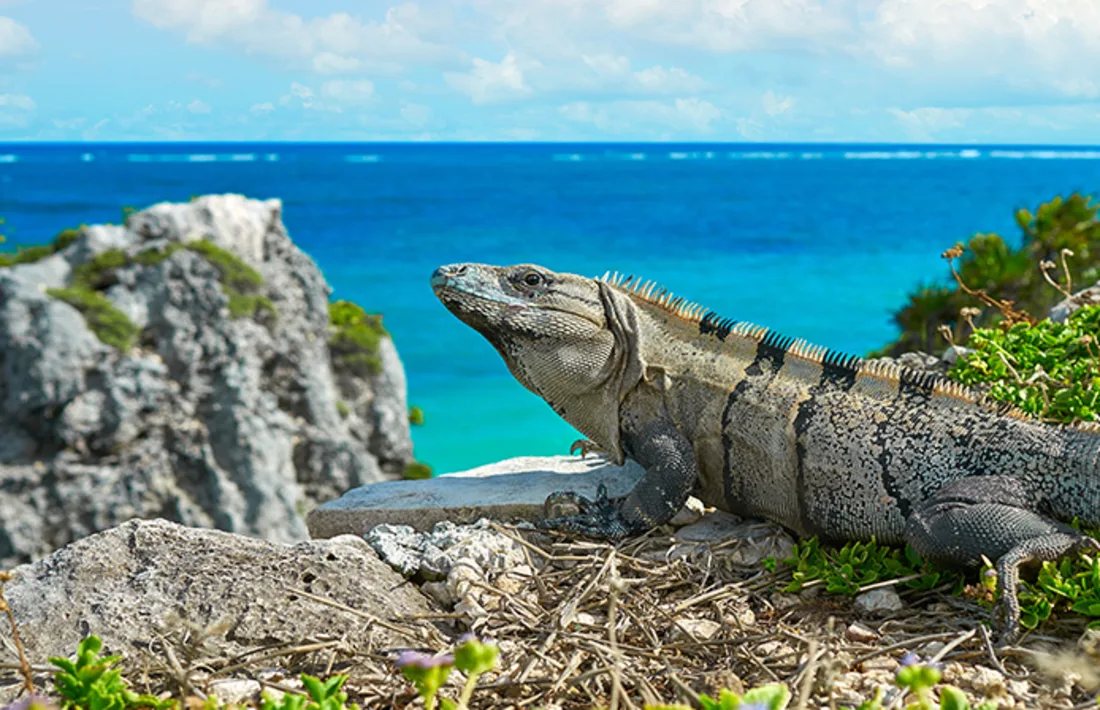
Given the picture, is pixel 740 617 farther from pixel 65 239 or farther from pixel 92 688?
pixel 65 239

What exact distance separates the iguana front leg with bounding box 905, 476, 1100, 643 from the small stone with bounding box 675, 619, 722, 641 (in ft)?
2.46

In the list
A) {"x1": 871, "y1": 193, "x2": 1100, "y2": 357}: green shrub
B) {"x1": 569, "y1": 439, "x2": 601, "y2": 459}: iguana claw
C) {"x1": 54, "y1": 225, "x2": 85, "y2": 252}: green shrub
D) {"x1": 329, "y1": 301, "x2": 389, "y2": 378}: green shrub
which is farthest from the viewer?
{"x1": 329, "y1": 301, "x2": 389, "y2": 378}: green shrub

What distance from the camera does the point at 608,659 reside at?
3137 mm

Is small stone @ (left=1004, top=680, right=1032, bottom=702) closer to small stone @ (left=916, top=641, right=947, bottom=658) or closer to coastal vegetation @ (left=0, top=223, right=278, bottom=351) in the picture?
small stone @ (left=916, top=641, right=947, bottom=658)

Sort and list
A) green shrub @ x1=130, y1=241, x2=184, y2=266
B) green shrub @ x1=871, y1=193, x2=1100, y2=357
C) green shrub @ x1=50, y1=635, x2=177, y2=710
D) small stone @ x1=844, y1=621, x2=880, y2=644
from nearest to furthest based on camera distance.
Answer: green shrub @ x1=50, y1=635, x2=177, y2=710 → small stone @ x1=844, y1=621, x2=880, y2=644 → green shrub @ x1=871, y1=193, x2=1100, y2=357 → green shrub @ x1=130, y1=241, x2=184, y2=266

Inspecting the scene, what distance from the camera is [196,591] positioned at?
3.53m

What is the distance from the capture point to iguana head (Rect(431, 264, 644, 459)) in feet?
14.5

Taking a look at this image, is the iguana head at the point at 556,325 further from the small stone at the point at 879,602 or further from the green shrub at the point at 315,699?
the green shrub at the point at 315,699

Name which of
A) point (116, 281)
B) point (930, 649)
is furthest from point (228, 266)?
point (930, 649)

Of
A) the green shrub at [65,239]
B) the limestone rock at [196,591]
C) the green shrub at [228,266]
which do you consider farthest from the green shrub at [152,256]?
the limestone rock at [196,591]

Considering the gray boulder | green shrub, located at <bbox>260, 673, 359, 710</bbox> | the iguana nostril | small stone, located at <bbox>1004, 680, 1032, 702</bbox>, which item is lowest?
the gray boulder

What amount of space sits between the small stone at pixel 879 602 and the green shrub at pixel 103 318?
10311 millimetres

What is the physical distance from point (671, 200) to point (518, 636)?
73.2 m

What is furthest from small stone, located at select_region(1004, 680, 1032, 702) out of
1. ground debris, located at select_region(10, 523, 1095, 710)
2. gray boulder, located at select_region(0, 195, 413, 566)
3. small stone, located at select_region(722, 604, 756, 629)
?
gray boulder, located at select_region(0, 195, 413, 566)
